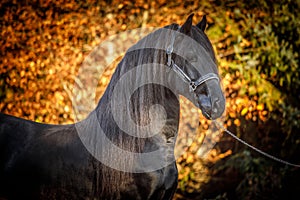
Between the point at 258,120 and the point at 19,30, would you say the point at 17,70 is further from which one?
the point at 258,120

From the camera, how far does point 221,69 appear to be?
6.03 meters

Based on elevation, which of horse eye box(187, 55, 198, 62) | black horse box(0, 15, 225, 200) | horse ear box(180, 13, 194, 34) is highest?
horse ear box(180, 13, 194, 34)

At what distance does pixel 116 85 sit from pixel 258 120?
449 centimetres

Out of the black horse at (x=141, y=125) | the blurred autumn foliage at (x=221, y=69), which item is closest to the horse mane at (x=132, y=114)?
the black horse at (x=141, y=125)

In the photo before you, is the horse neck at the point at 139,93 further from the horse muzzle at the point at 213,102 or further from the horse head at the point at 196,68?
the horse muzzle at the point at 213,102

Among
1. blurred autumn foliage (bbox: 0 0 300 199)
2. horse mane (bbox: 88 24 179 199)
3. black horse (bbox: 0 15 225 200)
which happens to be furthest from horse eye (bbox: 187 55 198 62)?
blurred autumn foliage (bbox: 0 0 300 199)

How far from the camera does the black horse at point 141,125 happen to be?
220 centimetres

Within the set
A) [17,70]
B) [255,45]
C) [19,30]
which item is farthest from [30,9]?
[255,45]

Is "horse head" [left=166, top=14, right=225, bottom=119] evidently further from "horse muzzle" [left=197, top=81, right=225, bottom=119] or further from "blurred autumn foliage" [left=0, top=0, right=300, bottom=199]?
"blurred autumn foliage" [left=0, top=0, right=300, bottom=199]

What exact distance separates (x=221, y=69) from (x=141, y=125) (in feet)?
13.6

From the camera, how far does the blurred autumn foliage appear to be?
5.75 m

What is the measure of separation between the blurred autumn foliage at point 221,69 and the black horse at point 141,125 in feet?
11.7

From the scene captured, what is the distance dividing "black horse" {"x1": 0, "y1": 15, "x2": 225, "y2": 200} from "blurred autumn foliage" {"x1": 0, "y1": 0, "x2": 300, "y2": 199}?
357cm

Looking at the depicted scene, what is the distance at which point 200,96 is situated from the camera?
7.32 ft
